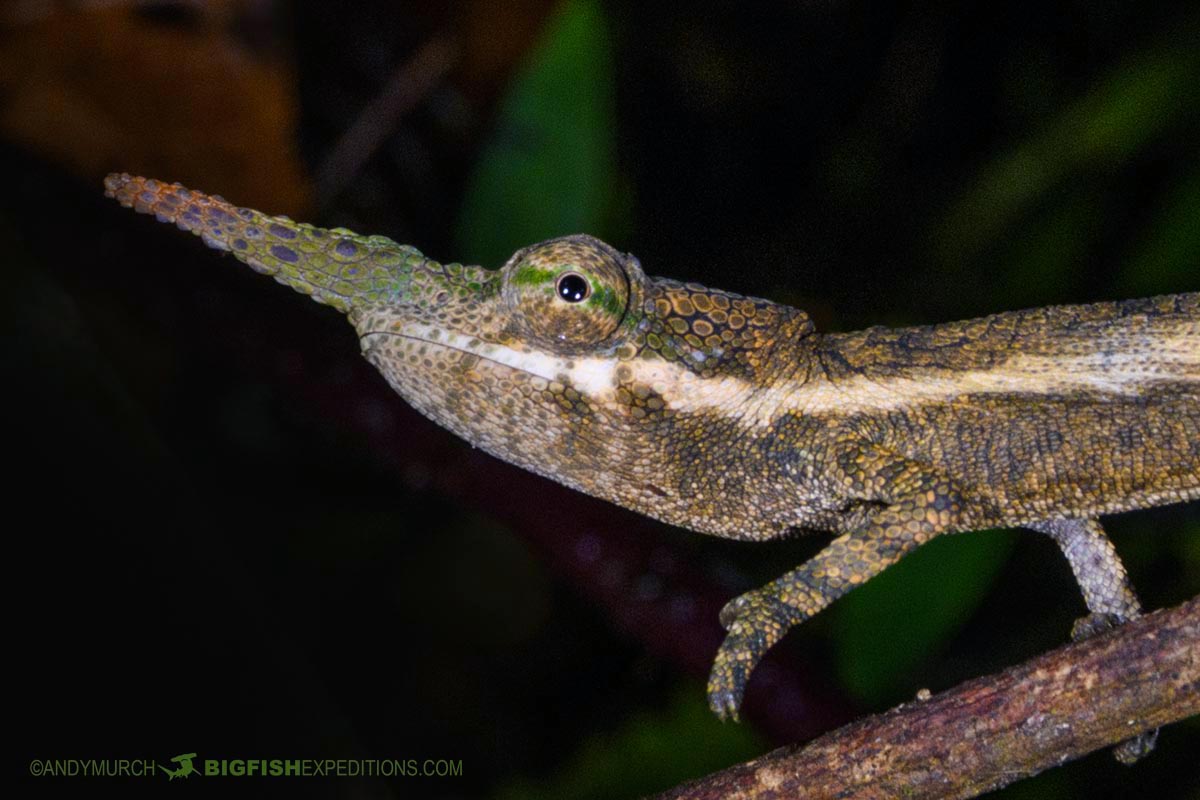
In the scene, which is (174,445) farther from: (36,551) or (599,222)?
(599,222)

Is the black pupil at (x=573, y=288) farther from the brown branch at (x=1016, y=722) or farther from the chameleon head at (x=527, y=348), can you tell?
the brown branch at (x=1016, y=722)

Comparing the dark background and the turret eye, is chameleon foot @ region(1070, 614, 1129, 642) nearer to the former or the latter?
the dark background

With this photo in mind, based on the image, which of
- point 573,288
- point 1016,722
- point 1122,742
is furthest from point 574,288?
point 1122,742

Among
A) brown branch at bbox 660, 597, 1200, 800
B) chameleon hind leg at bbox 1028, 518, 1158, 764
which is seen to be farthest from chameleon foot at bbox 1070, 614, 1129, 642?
brown branch at bbox 660, 597, 1200, 800

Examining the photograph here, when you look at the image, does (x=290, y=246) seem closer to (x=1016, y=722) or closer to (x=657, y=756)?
(x=1016, y=722)

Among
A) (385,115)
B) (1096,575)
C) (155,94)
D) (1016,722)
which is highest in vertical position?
(385,115)

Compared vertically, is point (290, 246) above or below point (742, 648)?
above

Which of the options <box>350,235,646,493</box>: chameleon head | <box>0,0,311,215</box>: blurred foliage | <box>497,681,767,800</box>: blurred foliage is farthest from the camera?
<box>0,0,311,215</box>: blurred foliage
